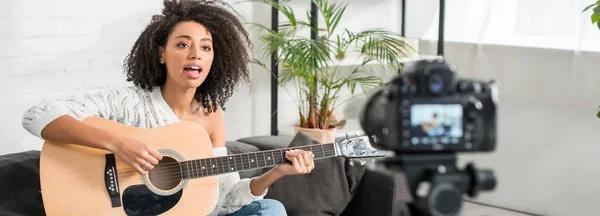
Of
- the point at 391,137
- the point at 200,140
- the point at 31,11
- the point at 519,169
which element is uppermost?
the point at 31,11

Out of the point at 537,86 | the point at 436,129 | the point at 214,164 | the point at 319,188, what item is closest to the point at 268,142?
the point at 319,188

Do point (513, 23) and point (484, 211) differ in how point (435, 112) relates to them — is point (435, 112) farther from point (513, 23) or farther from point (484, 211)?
point (484, 211)

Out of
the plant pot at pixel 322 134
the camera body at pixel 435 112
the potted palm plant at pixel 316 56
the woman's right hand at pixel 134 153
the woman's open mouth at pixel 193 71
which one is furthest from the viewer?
the plant pot at pixel 322 134

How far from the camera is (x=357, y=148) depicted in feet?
8.04

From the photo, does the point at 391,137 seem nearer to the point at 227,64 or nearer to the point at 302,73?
the point at 227,64

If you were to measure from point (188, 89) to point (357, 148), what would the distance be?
535 millimetres

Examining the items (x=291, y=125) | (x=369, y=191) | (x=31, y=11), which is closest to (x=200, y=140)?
(x=369, y=191)

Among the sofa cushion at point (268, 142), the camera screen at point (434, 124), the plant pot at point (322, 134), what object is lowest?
the plant pot at point (322, 134)

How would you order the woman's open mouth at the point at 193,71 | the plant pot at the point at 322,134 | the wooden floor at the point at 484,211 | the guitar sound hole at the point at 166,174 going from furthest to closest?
the wooden floor at the point at 484,211 < the plant pot at the point at 322,134 < the woman's open mouth at the point at 193,71 < the guitar sound hole at the point at 166,174

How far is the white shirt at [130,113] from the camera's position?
2250mm

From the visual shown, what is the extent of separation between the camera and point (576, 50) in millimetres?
3652

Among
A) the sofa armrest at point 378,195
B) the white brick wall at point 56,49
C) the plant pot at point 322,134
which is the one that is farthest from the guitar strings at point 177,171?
the plant pot at point 322,134

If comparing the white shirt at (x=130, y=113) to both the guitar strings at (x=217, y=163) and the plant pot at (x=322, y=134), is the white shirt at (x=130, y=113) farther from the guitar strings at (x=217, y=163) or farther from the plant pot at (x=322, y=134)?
the plant pot at (x=322, y=134)

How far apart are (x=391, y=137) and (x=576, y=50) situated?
2.89 meters
